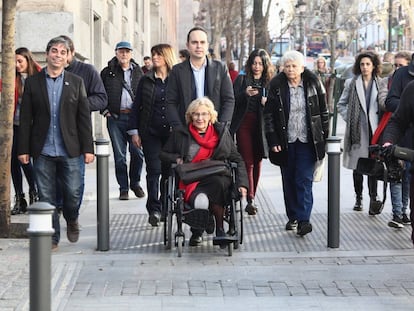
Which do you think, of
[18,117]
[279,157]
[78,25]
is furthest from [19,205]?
[78,25]

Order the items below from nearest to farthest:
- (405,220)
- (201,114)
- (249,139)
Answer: (201,114), (405,220), (249,139)

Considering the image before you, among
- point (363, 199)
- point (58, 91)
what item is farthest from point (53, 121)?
point (363, 199)

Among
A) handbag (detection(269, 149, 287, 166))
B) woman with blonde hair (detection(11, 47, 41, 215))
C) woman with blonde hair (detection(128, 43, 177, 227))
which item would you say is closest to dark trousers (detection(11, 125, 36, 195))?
woman with blonde hair (detection(11, 47, 41, 215))

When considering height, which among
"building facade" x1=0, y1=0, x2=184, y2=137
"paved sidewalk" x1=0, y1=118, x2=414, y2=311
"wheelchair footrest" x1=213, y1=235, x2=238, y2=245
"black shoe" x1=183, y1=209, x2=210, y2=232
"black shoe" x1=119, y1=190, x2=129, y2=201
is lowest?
"paved sidewalk" x1=0, y1=118, x2=414, y2=311

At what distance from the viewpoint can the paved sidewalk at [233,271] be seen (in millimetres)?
6281

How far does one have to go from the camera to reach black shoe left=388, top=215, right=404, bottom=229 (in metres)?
9.25

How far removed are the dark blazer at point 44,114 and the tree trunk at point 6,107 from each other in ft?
2.55

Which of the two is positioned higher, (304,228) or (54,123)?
(54,123)

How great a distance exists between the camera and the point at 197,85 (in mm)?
8695

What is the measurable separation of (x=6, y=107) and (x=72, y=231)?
1.39m

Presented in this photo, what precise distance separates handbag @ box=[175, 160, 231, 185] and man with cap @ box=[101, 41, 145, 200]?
342 centimetres

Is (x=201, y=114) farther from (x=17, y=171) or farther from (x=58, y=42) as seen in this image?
(x=17, y=171)

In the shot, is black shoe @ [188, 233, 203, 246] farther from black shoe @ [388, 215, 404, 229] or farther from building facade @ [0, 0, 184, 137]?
building facade @ [0, 0, 184, 137]

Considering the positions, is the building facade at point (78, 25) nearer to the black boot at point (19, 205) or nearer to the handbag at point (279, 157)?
the black boot at point (19, 205)
